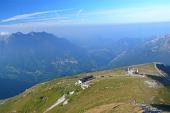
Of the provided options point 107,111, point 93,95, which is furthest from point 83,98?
point 107,111

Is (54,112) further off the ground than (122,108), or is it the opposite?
(122,108)

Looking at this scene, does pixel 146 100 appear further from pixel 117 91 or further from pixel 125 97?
pixel 117 91

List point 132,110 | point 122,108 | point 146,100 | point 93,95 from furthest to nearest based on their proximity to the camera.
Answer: point 93,95 < point 146,100 < point 122,108 < point 132,110

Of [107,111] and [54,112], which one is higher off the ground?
[107,111]

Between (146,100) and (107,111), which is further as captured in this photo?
(146,100)

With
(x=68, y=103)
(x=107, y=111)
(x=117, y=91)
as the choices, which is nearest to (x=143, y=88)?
(x=117, y=91)

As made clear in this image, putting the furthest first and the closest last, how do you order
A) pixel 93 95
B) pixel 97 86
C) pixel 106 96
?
pixel 97 86 → pixel 93 95 → pixel 106 96

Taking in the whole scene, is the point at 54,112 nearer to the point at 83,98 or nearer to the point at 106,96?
the point at 83,98

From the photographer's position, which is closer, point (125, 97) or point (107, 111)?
point (107, 111)

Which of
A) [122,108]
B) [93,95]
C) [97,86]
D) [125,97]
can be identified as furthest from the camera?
[97,86]

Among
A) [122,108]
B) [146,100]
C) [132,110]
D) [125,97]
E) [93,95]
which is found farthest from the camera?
[93,95]
